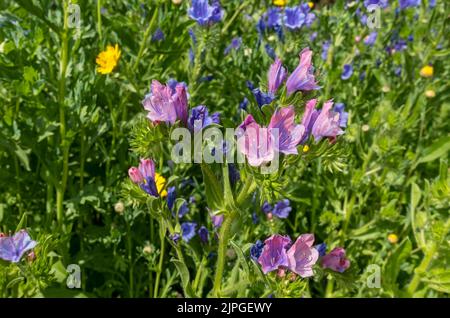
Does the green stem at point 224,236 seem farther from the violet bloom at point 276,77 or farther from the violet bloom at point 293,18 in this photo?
the violet bloom at point 293,18

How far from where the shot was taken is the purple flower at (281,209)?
248 cm

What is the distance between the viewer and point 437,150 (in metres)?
2.71

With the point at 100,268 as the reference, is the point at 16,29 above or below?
above

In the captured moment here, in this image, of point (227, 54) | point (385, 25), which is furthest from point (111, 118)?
point (385, 25)

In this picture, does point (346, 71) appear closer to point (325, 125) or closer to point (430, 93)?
point (430, 93)

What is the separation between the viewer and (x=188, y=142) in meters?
1.61

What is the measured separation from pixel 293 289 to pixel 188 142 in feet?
1.66

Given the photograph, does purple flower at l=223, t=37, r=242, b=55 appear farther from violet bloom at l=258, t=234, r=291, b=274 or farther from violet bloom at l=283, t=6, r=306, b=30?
violet bloom at l=258, t=234, r=291, b=274

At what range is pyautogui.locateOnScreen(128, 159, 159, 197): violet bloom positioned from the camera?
173cm

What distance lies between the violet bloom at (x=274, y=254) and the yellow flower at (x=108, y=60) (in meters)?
1.11

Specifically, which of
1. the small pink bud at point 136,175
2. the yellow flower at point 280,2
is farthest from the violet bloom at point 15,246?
the yellow flower at point 280,2

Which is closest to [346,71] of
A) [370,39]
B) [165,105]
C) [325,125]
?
[370,39]
